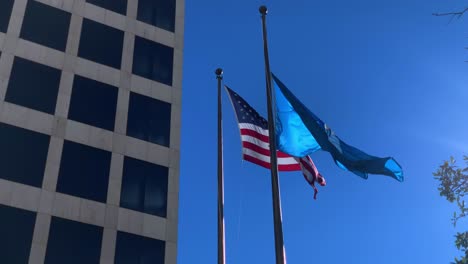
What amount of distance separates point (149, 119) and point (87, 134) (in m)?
3.51

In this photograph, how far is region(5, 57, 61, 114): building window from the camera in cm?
2778

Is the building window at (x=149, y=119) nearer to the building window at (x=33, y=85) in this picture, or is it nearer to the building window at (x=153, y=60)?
the building window at (x=153, y=60)

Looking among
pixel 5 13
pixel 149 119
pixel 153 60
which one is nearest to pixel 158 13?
pixel 153 60

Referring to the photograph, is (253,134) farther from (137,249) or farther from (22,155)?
(22,155)

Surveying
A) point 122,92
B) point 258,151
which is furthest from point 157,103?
point 258,151


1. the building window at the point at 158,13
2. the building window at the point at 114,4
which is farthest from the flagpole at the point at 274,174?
the building window at the point at 158,13

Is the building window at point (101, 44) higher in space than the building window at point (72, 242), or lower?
higher

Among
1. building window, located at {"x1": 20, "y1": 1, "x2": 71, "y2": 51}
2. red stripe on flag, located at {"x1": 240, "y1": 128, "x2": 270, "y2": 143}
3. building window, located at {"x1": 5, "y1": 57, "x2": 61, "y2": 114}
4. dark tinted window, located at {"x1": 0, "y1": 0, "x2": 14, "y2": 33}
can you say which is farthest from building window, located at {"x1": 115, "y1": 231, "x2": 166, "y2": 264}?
dark tinted window, located at {"x1": 0, "y1": 0, "x2": 14, "y2": 33}

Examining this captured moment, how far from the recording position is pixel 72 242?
2531 centimetres

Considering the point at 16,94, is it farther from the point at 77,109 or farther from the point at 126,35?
the point at 126,35

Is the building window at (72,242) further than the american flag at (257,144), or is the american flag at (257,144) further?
the building window at (72,242)

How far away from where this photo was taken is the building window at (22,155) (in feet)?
84.1

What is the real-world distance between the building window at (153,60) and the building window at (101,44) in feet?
3.22

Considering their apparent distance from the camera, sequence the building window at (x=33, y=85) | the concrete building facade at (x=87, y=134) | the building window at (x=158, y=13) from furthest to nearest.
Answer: the building window at (x=158, y=13) → the building window at (x=33, y=85) → the concrete building facade at (x=87, y=134)
